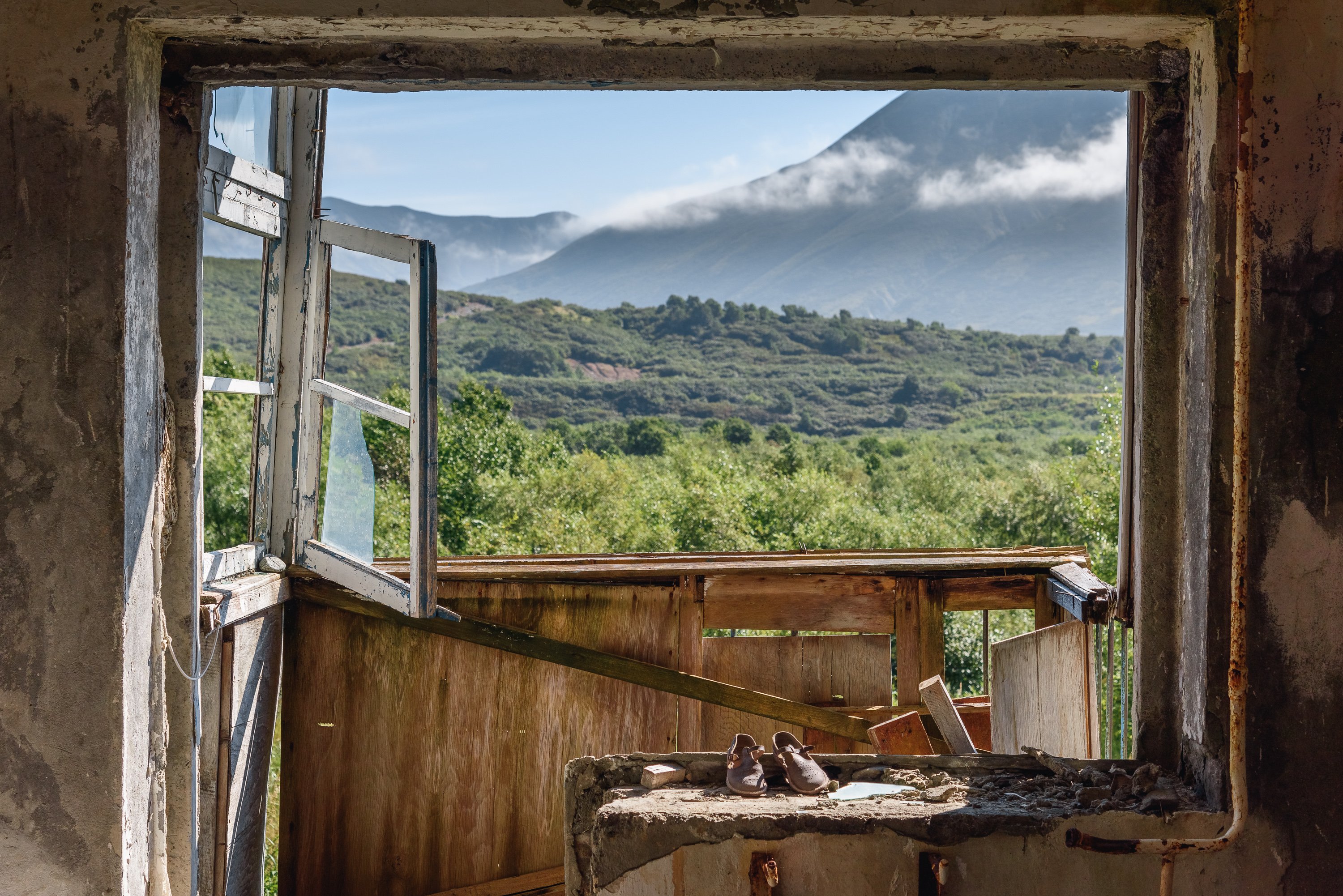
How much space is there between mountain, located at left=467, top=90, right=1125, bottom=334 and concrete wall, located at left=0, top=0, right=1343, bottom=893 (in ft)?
360

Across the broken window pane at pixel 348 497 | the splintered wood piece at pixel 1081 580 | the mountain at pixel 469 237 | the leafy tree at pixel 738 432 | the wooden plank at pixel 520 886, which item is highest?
the mountain at pixel 469 237

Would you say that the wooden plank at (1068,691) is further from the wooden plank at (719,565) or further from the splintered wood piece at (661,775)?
the splintered wood piece at (661,775)

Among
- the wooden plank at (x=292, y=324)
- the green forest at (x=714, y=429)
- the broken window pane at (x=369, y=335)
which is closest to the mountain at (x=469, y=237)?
the broken window pane at (x=369, y=335)

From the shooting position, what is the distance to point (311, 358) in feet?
11.7

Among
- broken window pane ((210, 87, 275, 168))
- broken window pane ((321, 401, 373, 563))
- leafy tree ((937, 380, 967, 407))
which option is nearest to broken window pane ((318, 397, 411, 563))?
broken window pane ((321, 401, 373, 563))

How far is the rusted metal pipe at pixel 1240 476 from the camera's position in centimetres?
223

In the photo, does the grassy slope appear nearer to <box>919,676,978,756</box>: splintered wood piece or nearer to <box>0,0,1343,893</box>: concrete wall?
<box>919,676,978,756</box>: splintered wood piece

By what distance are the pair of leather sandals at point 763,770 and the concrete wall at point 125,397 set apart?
3.35ft

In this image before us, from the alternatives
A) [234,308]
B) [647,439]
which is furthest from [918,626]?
[234,308]

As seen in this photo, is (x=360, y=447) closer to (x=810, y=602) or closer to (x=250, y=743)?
(x=250, y=743)

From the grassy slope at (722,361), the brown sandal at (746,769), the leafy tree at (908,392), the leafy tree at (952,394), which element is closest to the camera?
the brown sandal at (746,769)

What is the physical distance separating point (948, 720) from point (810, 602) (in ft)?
3.18

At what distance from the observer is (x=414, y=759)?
3.82 metres

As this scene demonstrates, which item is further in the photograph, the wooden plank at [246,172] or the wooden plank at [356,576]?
the wooden plank at [356,576]
